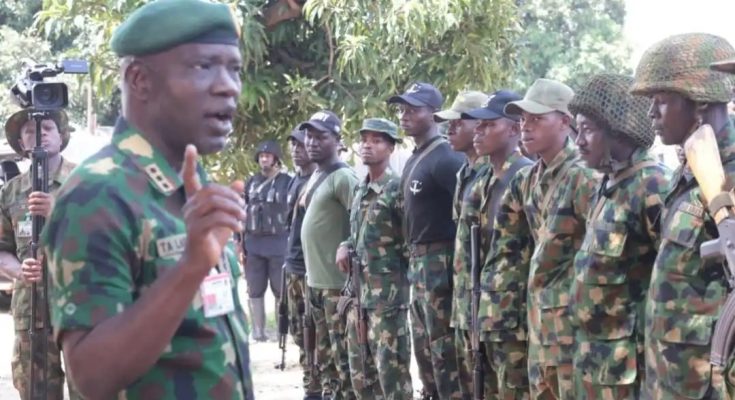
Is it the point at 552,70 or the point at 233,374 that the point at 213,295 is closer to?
the point at 233,374

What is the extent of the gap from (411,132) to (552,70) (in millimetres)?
26664

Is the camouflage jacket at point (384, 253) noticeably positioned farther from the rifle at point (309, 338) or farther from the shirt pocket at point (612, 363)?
the shirt pocket at point (612, 363)

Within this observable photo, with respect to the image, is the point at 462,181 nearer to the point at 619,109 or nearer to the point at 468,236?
the point at 468,236

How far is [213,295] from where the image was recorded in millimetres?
2514

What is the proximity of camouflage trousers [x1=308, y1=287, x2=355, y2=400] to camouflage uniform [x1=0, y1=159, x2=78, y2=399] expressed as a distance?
2356mm

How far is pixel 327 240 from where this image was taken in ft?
28.7

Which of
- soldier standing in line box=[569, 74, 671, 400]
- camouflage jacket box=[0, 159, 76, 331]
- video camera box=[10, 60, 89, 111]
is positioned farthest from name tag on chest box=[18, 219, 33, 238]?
soldier standing in line box=[569, 74, 671, 400]

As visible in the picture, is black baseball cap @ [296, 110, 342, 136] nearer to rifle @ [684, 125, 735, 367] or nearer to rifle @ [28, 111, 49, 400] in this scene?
rifle @ [28, 111, 49, 400]

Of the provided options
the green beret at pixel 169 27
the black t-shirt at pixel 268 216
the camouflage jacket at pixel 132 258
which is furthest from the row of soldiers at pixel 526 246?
the black t-shirt at pixel 268 216

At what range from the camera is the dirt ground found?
9.84m

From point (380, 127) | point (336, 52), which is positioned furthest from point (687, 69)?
point (336, 52)

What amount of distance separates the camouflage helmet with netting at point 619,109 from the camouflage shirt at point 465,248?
5.01ft

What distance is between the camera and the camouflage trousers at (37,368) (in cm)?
660

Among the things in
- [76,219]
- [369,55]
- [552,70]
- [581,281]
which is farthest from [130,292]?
[552,70]
